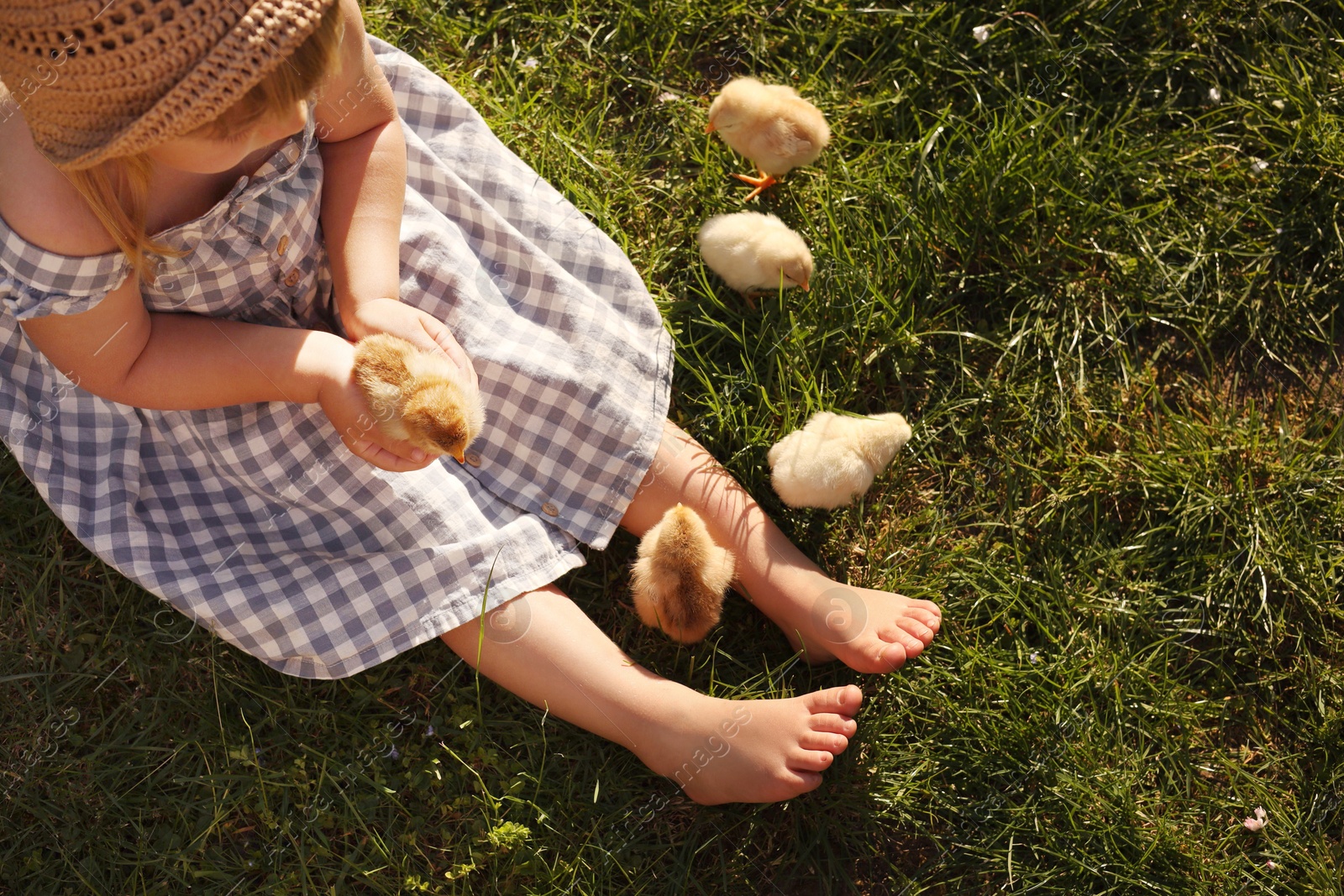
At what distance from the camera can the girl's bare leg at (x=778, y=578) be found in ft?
6.84

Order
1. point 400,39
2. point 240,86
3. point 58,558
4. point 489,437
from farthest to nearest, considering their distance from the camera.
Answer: point 400,39, point 58,558, point 489,437, point 240,86

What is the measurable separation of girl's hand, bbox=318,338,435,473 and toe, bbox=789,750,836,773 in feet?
3.28

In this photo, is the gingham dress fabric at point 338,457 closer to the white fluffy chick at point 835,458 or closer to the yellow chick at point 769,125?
the white fluffy chick at point 835,458

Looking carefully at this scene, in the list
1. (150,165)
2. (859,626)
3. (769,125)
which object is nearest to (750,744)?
(859,626)

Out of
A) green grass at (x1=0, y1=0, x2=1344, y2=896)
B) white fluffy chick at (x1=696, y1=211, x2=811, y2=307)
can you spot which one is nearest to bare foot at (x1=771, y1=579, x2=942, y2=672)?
green grass at (x1=0, y1=0, x2=1344, y2=896)

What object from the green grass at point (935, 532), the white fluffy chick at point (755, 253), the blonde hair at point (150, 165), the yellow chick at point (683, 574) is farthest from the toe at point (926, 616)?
the blonde hair at point (150, 165)

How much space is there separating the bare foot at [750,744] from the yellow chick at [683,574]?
0.56ft

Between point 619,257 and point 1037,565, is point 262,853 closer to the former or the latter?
point 619,257

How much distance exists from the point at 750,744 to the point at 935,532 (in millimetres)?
744

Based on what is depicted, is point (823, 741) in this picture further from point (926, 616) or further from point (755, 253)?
point (755, 253)

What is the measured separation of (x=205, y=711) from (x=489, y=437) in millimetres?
952

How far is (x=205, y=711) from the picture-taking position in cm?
216

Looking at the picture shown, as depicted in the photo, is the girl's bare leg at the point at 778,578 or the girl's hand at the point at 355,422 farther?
the girl's bare leg at the point at 778,578

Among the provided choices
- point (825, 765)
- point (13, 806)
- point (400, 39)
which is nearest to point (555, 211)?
point (400, 39)
